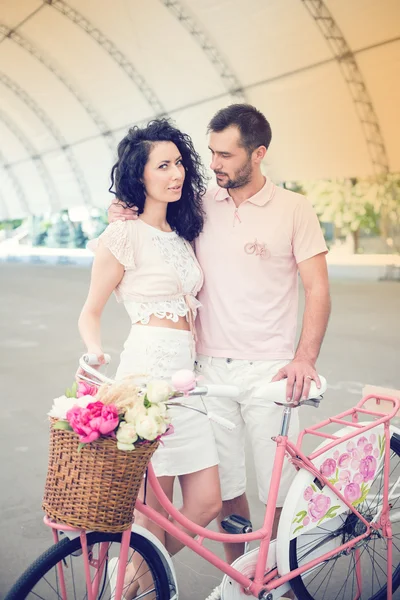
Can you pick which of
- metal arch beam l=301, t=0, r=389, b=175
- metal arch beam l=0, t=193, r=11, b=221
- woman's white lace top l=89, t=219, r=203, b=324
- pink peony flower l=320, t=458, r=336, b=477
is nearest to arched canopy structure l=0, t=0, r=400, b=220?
metal arch beam l=301, t=0, r=389, b=175

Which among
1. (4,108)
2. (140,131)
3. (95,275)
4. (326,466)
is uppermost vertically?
(4,108)

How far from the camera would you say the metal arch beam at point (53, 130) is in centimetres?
2039

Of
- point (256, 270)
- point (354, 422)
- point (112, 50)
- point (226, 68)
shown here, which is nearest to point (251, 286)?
point (256, 270)

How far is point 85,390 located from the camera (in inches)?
82.0

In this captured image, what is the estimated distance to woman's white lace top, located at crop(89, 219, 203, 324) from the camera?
2.68 m

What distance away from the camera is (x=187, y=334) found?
2.75m

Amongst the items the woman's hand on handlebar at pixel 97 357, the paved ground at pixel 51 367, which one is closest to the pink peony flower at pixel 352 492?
the paved ground at pixel 51 367

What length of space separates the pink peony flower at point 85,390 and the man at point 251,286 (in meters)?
0.86

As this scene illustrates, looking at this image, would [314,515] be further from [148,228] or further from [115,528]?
[148,228]

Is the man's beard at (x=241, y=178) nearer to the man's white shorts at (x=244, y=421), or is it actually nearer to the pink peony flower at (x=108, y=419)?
the man's white shorts at (x=244, y=421)

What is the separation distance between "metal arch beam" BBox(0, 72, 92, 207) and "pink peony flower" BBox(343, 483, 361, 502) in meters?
19.4

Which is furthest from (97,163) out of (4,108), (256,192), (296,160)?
(256,192)

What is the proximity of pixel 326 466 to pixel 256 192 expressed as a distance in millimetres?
1093

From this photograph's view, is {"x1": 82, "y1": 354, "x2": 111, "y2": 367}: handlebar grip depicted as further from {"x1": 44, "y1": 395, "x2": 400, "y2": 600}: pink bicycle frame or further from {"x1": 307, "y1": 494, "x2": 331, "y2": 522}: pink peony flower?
{"x1": 307, "y1": 494, "x2": 331, "y2": 522}: pink peony flower
